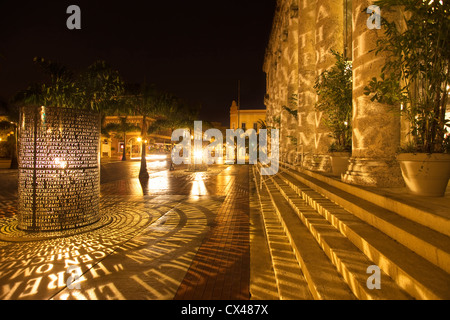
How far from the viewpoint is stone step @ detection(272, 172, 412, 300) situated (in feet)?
6.31

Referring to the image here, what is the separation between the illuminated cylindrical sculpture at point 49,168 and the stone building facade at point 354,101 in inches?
215

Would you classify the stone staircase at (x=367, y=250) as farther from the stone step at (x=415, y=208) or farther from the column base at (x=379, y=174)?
the column base at (x=379, y=174)

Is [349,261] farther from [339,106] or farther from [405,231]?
[339,106]

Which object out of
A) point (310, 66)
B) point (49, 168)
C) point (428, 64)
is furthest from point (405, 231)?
point (310, 66)

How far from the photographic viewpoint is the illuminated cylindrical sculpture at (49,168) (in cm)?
492

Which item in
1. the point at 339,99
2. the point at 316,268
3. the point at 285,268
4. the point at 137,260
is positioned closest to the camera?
the point at 316,268

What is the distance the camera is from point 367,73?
14.8ft

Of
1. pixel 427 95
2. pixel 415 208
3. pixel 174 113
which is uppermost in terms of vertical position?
pixel 174 113

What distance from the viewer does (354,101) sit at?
482 centimetres

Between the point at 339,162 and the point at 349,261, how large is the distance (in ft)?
13.7

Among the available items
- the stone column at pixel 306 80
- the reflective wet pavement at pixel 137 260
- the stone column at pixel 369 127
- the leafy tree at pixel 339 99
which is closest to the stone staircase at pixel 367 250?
the stone column at pixel 369 127

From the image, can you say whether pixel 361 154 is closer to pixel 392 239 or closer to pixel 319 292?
pixel 392 239

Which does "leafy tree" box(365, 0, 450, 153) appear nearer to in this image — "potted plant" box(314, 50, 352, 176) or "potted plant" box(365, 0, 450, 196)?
"potted plant" box(365, 0, 450, 196)

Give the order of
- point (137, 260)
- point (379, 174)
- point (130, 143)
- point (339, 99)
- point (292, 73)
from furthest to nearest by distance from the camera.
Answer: point (130, 143), point (292, 73), point (339, 99), point (379, 174), point (137, 260)
